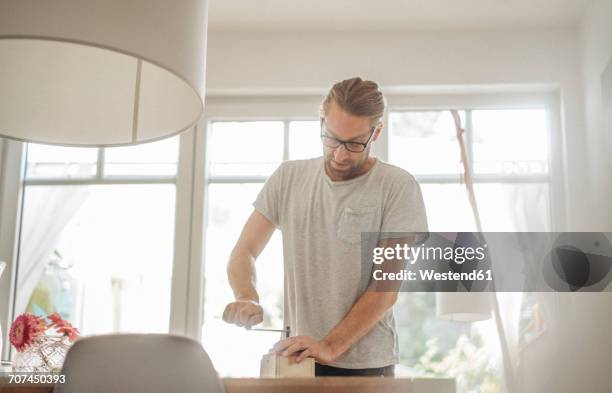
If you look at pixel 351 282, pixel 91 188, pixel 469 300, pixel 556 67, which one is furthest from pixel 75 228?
pixel 556 67

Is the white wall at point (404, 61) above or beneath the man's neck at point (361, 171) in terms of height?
above

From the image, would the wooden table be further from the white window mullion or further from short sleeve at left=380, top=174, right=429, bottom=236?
the white window mullion

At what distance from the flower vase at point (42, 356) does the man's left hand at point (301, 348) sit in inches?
24.5

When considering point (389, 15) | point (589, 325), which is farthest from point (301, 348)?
point (389, 15)


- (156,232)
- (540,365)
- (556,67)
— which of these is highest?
(556,67)

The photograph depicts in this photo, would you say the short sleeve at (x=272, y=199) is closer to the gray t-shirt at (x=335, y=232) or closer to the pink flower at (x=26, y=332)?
the gray t-shirt at (x=335, y=232)

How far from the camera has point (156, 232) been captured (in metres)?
4.09

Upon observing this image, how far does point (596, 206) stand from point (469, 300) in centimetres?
84

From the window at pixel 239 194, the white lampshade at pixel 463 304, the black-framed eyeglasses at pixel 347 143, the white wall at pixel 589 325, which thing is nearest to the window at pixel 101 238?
the window at pixel 239 194

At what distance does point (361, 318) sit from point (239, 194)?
222cm

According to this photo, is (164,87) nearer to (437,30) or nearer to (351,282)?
(351,282)

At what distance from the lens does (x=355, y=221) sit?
2227 millimetres

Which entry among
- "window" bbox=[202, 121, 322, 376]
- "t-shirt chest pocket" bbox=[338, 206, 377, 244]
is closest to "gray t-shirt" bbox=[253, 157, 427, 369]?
"t-shirt chest pocket" bbox=[338, 206, 377, 244]

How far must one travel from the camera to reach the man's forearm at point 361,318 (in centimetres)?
196
